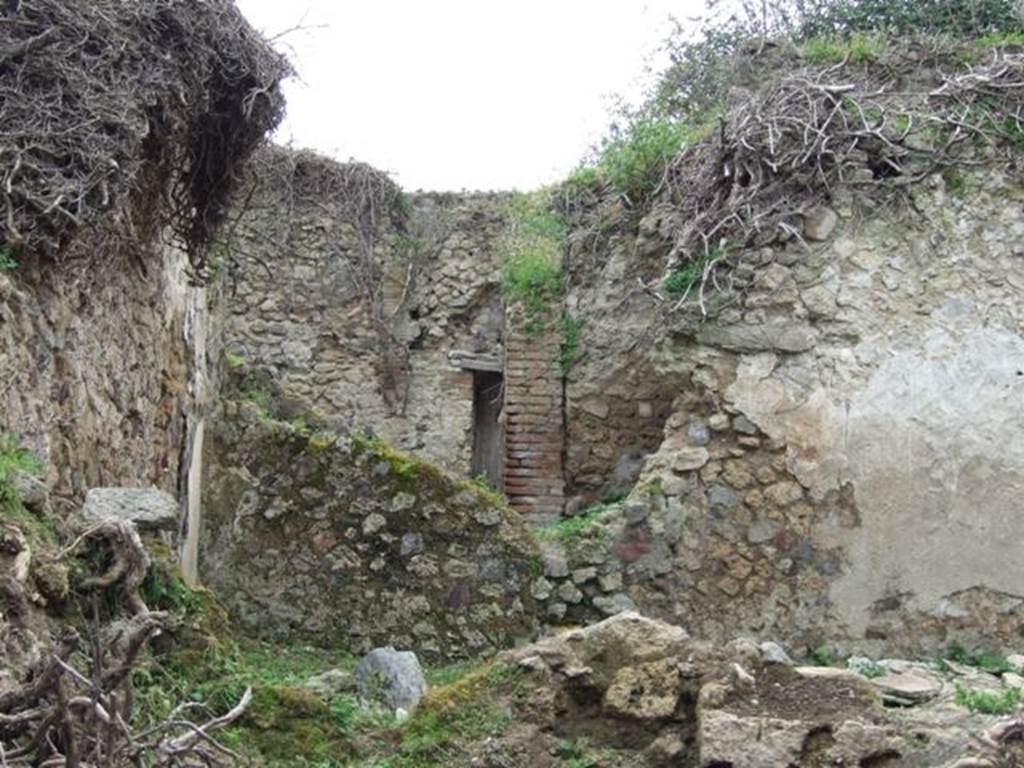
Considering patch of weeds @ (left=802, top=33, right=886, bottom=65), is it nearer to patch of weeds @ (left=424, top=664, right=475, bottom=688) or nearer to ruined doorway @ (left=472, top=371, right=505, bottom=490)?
ruined doorway @ (left=472, top=371, right=505, bottom=490)

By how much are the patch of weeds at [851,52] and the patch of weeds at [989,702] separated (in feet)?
17.0

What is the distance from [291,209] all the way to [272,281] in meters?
0.67

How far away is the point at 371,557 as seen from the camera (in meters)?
7.71

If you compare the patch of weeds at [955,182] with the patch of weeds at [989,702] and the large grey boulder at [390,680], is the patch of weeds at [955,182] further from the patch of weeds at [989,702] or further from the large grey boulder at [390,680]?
the large grey boulder at [390,680]

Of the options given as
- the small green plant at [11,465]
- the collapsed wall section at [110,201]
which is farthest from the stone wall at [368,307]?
the small green plant at [11,465]

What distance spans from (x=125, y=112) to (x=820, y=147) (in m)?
4.07

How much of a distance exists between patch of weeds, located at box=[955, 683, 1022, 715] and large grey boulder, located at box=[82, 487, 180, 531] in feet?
9.50

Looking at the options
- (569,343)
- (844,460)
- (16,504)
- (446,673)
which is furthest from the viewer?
(569,343)

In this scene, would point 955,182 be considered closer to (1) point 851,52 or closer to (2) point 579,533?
(1) point 851,52

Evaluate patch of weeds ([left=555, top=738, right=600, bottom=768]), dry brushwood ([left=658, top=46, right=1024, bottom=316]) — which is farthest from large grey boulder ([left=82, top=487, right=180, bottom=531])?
dry brushwood ([left=658, top=46, right=1024, bottom=316])

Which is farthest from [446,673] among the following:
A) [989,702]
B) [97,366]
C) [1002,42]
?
[1002,42]

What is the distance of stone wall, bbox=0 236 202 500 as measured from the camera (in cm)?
520

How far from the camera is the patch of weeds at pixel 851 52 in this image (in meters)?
9.16

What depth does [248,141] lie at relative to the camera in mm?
7254
